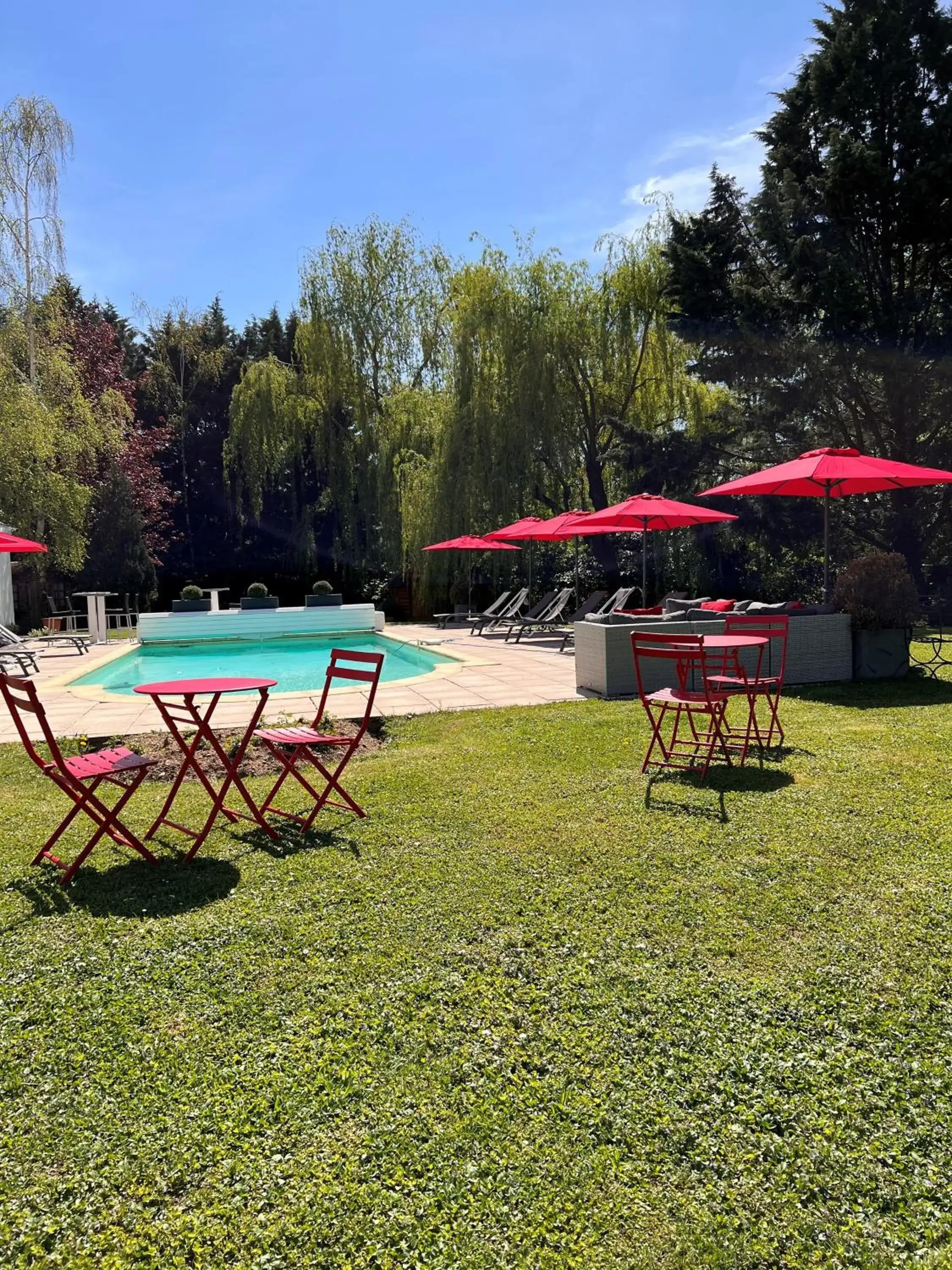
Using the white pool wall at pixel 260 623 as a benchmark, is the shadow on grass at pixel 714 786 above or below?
below

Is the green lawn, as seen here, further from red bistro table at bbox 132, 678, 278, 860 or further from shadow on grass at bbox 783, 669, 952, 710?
shadow on grass at bbox 783, 669, 952, 710

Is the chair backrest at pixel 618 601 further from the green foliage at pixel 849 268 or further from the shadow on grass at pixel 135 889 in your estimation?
the shadow on grass at pixel 135 889

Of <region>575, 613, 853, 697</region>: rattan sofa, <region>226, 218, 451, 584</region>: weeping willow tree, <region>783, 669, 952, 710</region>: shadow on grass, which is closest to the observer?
<region>783, 669, 952, 710</region>: shadow on grass

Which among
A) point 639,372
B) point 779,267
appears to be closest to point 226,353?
point 639,372

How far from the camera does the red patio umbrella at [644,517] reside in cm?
1114

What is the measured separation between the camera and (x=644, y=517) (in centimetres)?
1108

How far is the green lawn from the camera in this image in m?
1.71

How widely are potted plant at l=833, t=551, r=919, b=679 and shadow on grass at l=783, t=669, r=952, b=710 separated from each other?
6.8 inches

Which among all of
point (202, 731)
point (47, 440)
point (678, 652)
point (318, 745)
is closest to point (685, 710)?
point (678, 652)

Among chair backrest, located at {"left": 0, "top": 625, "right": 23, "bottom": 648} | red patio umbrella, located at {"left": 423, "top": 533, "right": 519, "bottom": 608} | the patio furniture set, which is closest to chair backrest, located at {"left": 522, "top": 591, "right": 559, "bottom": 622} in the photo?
red patio umbrella, located at {"left": 423, "top": 533, "right": 519, "bottom": 608}

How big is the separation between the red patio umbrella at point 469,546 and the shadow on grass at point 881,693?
9507 mm

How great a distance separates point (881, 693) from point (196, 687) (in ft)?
21.5

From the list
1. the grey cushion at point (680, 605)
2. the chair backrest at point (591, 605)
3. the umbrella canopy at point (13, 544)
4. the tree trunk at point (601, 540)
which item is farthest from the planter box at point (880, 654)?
the umbrella canopy at point (13, 544)

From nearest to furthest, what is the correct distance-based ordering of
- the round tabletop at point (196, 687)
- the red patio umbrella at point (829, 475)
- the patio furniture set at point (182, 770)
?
1. the patio furniture set at point (182, 770)
2. the round tabletop at point (196, 687)
3. the red patio umbrella at point (829, 475)
